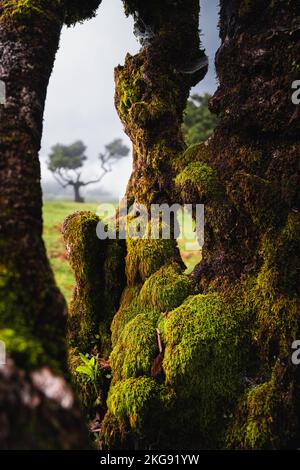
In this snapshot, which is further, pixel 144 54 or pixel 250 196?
pixel 144 54

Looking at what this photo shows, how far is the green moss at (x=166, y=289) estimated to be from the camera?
4.50m

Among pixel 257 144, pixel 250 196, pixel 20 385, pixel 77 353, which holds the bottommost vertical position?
pixel 77 353

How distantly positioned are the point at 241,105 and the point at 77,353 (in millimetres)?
3723

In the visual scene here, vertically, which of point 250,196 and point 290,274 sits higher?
point 250,196

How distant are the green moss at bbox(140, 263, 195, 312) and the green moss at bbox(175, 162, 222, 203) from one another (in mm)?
916

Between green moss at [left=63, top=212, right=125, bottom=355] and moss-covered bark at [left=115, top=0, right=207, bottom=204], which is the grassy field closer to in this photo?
green moss at [left=63, top=212, right=125, bottom=355]

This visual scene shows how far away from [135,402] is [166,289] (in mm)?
1370

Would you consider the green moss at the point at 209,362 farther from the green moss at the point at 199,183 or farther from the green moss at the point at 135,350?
the green moss at the point at 199,183

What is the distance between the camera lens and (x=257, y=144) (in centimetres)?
433

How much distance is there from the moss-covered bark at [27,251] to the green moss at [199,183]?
6.39ft

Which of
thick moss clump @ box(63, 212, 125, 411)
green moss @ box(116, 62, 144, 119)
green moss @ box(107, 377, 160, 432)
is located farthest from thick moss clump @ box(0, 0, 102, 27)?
green moss @ box(107, 377, 160, 432)

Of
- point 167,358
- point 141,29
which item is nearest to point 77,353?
point 167,358

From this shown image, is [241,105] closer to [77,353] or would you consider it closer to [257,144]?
[257,144]

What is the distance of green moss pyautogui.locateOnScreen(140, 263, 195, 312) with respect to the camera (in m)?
4.50
